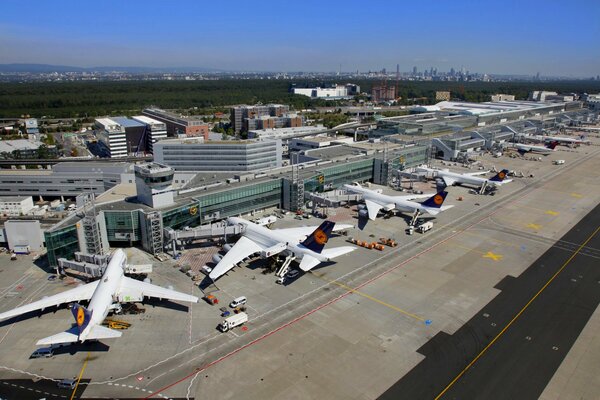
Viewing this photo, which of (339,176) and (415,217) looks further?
(339,176)

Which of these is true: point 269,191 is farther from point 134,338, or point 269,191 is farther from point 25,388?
point 25,388

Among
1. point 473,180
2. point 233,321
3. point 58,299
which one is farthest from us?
point 473,180

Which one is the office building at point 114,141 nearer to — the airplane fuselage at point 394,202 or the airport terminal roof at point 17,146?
the airport terminal roof at point 17,146

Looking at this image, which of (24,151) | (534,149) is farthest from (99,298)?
(534,149)

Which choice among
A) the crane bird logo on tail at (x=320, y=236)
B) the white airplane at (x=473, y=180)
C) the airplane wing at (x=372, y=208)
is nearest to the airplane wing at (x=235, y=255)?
the crane bird logo on tail at (x=320, y=236)

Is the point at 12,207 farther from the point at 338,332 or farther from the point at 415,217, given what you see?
the point at 415,217

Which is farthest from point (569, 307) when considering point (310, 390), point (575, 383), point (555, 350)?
point (310, 390)
